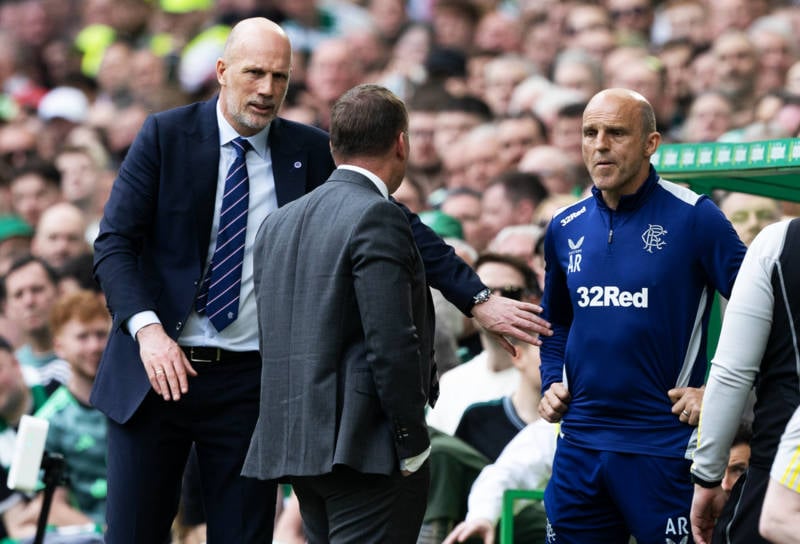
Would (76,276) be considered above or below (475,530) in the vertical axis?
above

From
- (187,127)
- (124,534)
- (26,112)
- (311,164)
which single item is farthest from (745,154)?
(26,112)

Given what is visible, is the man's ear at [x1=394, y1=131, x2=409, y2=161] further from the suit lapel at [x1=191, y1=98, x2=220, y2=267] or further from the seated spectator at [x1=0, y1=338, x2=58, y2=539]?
the seated spectator at [x1=0, y1=338, x2=58, y2=539]

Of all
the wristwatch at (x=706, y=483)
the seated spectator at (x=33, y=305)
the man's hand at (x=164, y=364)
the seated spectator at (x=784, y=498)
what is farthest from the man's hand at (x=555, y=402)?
the seated spectator at (x=33, y=305)

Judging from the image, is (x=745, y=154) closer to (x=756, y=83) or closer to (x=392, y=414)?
(x=392, y=414)

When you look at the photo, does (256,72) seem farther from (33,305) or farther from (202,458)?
(33,305)

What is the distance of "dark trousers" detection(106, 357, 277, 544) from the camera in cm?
465

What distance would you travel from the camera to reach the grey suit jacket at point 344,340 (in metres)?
4.00

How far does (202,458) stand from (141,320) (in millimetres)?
A: 548

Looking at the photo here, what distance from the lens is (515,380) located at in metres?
6.78

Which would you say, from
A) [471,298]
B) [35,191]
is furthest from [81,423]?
[35,191]

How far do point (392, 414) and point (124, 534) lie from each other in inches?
45.8

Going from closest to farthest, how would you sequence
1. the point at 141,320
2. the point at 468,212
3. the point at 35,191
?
the point at 141,320 → the point at 468,212 → the point at 35,191

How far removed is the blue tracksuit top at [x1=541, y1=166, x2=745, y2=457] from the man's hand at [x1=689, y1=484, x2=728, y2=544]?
431mm

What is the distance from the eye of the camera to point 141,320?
4504 millimetres
